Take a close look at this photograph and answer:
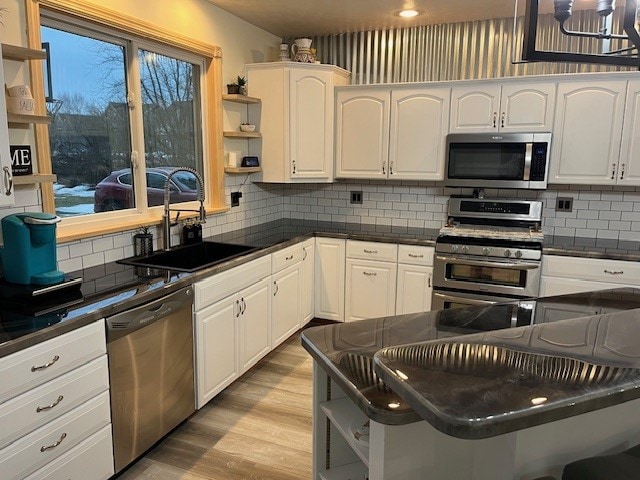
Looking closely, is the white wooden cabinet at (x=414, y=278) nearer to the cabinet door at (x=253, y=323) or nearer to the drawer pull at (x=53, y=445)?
the cabinet door at (x=253, y=323)

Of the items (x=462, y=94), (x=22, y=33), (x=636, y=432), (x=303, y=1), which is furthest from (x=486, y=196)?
(x=22, y=33)

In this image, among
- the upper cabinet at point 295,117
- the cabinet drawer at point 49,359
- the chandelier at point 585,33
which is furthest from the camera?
the upper cabinet at point 295,117

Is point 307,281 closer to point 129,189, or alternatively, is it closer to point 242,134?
point 242,134

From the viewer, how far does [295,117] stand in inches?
154

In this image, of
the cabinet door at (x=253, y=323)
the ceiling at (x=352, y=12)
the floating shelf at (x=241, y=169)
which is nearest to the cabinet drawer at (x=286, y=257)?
the cabinet door at (x=253, y=323)

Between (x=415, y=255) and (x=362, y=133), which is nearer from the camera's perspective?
(x=415, y=255)

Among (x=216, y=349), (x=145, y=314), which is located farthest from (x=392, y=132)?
(x=145, y=314)

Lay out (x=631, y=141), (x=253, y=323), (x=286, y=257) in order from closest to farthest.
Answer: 1. (x=253, y=323)
2. (x=631, y=141)
3. (x=286, y=257)

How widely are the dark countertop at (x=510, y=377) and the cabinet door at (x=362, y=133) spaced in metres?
Answer: 2.85

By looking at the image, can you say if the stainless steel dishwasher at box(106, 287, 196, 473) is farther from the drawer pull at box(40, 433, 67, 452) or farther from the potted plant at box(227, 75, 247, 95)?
the potted plant at box(227, 75, 247, 95)

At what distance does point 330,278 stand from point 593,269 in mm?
1964

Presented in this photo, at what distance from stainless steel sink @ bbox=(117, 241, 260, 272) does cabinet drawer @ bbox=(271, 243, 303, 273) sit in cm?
26

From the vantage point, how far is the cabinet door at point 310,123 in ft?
12.7

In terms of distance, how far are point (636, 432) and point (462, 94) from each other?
2875mm
